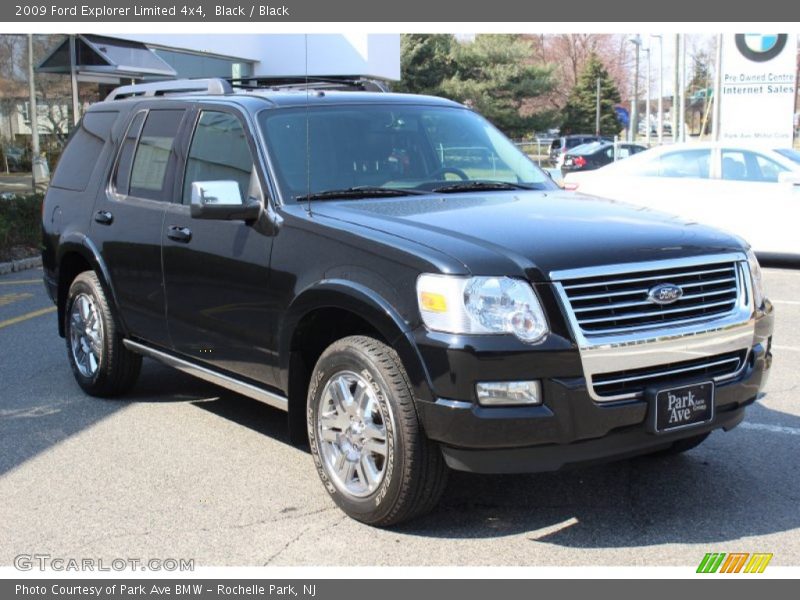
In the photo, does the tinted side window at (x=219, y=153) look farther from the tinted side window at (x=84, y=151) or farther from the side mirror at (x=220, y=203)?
the tinted side window at (x=84, y=151)

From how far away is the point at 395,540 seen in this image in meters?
4.23

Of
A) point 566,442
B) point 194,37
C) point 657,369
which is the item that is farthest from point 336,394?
point 194,37

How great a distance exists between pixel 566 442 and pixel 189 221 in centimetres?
260

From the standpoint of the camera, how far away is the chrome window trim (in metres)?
3.90

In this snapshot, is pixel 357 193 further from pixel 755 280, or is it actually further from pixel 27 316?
pixel 27 316

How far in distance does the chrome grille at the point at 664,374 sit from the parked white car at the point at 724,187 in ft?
27.9

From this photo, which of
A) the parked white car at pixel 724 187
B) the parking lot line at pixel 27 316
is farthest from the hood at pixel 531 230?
the parked white car at pixel 724 187

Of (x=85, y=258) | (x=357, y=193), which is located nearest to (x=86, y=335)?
(x=85, y=258)

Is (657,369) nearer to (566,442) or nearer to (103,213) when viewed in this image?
(566,442)

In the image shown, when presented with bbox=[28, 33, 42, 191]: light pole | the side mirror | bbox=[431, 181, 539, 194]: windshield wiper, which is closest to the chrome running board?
the side mirror

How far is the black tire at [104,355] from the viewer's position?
640 centimetres

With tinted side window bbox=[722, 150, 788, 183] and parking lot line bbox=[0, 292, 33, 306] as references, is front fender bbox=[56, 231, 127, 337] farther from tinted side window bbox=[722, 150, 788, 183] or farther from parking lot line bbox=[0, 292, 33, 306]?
tinted side window bbox=[722, 150, 788, 183]

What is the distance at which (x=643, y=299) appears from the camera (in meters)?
4.09

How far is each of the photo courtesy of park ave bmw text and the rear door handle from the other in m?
0.03
